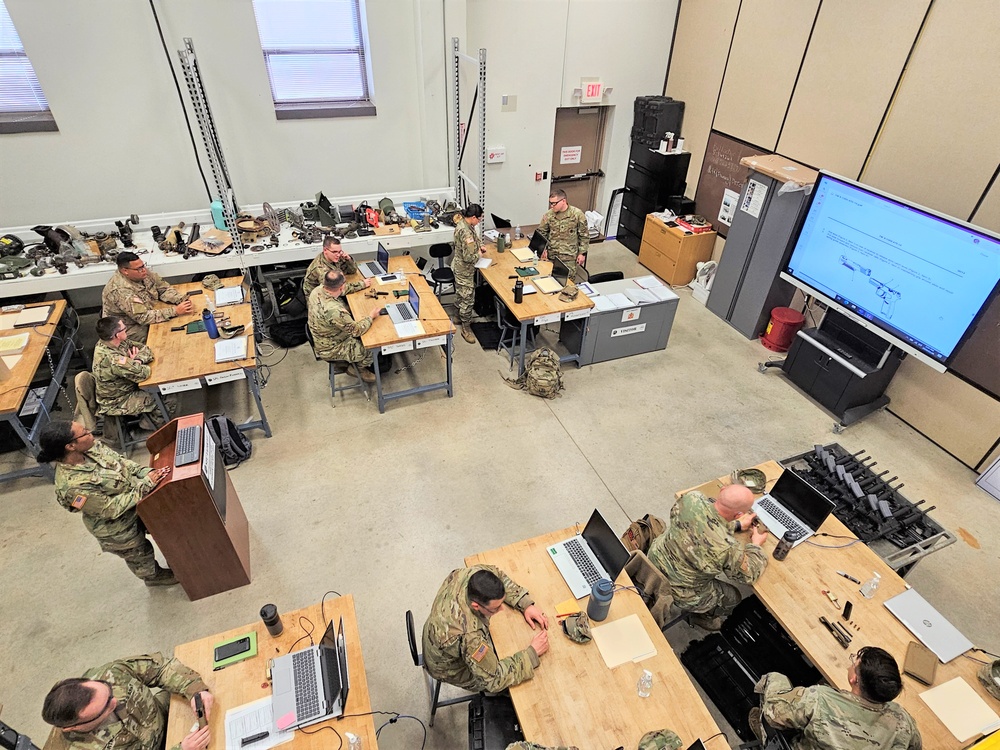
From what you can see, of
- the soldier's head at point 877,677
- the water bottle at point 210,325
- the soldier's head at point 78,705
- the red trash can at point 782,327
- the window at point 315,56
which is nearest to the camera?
the soldier's head at point 78,705

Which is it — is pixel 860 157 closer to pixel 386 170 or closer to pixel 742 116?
pixel 742 116

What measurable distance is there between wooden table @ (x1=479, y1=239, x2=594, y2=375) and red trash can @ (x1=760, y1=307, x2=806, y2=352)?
7.72 ft

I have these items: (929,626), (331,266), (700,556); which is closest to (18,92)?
(331,266)

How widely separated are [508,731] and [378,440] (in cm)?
287

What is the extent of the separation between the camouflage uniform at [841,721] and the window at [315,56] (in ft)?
22.2

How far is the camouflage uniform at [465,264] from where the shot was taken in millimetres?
5750

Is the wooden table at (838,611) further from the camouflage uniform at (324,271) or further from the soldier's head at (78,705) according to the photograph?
the camouflage uniform at (324,271)

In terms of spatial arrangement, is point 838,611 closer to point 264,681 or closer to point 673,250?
point 264,681

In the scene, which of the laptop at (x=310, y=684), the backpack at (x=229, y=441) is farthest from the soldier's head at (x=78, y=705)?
the backpack at (x=229, y=441)

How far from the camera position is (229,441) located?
14.8 feet

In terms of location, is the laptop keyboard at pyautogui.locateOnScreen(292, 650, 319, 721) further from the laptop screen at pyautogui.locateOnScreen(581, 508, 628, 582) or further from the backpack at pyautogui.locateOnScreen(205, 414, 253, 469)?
the backpack at pyautogui.locateOnScreen(205, 414, 253, 469)

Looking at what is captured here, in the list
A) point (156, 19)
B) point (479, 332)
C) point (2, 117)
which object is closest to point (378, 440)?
point (479, 332)

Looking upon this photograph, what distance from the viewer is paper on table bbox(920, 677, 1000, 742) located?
7.69 feet

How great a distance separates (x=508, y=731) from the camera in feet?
8.25
